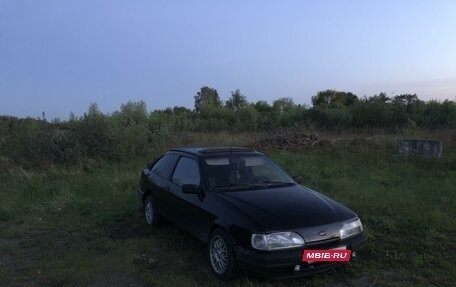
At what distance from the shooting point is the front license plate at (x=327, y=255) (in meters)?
4.59

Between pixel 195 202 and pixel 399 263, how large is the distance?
2773 millimetres

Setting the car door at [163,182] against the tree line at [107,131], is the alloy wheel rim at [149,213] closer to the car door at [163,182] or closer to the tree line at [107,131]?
the car door at [163,182]

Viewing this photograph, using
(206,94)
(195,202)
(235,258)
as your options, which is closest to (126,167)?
(195,202)

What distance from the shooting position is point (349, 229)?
502cm

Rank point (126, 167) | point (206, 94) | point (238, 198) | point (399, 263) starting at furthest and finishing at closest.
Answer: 1. point (206, 94)
2. point (126, 167)
3. point (399, 263)
4. point (238, 198)

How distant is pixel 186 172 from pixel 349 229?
8.26ft

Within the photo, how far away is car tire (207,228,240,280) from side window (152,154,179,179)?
1.95m

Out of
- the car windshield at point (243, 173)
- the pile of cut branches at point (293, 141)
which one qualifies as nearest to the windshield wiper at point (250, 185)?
the car windshield at point (243, 173)

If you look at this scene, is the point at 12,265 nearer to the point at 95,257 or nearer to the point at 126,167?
the point at 95,257

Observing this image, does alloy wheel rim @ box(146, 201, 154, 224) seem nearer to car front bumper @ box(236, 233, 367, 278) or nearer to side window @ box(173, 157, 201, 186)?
side window @ box(173, 157, 201, 186)

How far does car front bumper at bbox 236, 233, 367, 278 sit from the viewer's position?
4.50m

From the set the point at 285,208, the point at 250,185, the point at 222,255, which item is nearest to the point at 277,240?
the point at 285,208

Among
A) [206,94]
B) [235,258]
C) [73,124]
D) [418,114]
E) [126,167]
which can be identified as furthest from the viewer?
[206,94]

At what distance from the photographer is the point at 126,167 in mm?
14719
